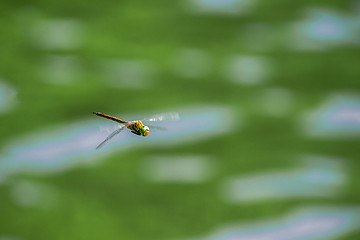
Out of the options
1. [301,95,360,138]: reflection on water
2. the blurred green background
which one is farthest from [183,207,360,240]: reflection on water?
[301,95,360,138]: reflection on water

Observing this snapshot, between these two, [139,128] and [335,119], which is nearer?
[139,128]

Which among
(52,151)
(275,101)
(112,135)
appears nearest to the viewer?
(112,135)

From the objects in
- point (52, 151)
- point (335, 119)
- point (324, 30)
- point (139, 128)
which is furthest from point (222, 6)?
point (139, 128)

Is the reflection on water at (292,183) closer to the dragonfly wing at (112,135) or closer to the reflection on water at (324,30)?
the reflection on water at (324,30)

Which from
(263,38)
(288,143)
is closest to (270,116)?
(288,143)

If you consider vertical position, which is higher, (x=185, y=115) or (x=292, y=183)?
(x=185, y=115)

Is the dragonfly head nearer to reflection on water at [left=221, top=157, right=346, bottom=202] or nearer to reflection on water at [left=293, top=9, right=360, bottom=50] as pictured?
reflection on water at [left=221, top=157, right=346, bottom=202]

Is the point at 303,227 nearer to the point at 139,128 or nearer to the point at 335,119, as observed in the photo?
the point at 335,119
